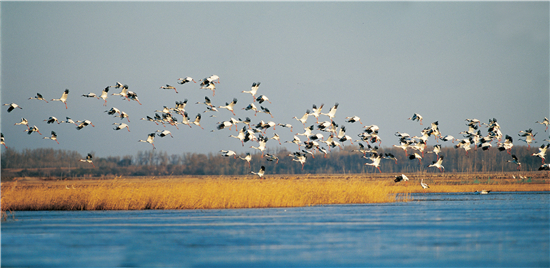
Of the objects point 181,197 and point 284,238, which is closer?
point 284,238

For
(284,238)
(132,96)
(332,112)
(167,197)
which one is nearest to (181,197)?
(167,197)

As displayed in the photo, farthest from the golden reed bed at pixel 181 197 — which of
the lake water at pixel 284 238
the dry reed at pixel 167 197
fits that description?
the lake water at pixel 284 238

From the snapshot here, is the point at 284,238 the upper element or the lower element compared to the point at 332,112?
lower

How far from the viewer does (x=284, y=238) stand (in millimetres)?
17516

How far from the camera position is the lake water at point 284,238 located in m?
14.2

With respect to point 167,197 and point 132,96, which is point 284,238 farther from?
point 132,96

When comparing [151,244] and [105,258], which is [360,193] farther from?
[105,258]

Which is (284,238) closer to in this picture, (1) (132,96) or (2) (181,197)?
(2) (181,197)

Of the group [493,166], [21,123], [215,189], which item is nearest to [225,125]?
[215,189]

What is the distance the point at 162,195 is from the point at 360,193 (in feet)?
37.7

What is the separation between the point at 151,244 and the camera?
666 inches

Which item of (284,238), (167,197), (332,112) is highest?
(332,112)

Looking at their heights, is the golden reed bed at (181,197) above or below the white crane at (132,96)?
below

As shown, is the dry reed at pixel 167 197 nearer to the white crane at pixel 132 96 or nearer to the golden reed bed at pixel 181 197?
the golden reed bed at pixel 181 197
